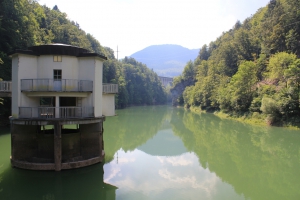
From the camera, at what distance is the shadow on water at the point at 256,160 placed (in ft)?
43.0

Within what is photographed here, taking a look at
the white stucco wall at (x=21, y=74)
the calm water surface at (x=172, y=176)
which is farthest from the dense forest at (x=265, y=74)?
the white stucco wall at (x=21, y=74)

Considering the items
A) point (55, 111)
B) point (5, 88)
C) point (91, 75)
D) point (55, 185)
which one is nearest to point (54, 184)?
point (55, 185)

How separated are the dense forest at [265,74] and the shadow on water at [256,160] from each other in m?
5.13

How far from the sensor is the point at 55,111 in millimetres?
14328

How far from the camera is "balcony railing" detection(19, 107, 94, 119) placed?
14.6 m

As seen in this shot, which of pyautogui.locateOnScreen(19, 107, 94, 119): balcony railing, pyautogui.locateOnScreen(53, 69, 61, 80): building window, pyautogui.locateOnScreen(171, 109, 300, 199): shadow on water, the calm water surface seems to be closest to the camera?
the calm water surface

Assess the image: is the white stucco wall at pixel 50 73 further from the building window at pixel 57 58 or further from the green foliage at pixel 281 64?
the green foliage at pixel 281 64

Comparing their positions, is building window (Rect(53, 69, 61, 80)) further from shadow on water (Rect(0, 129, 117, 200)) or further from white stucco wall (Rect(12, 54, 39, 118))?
shadow on water (Rect(0, 129, 117, 200))

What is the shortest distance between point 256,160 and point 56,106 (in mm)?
14305

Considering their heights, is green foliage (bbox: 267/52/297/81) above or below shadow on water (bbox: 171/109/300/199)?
above

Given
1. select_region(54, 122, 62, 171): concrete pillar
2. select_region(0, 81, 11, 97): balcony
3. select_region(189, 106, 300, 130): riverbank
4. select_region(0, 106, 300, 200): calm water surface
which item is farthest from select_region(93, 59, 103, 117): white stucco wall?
select_region(189, 106, 300, 130): riverbank

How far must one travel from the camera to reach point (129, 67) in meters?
125

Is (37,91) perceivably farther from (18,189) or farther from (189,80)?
(189,80)

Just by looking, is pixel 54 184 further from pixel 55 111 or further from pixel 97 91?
pixel 97 91
